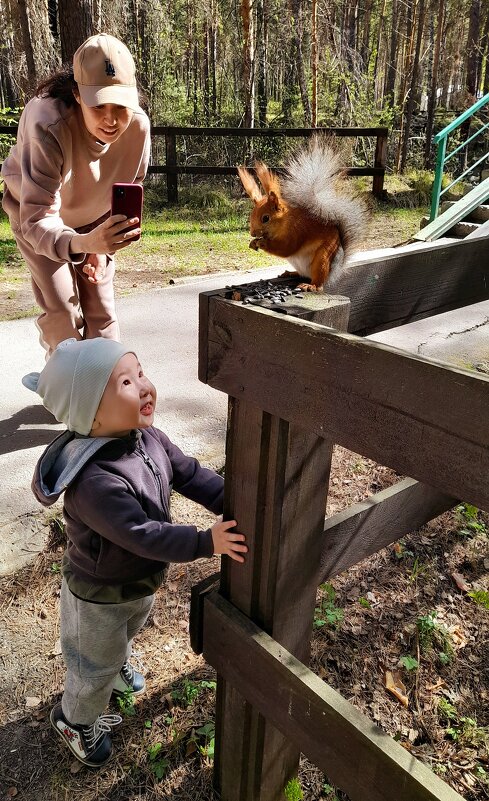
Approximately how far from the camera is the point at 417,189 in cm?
1312

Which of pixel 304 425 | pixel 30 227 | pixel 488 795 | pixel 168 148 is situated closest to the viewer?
pixel 304 425

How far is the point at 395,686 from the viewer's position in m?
2.40

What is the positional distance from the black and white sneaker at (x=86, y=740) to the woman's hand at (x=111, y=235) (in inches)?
61.2

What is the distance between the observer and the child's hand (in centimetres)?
147

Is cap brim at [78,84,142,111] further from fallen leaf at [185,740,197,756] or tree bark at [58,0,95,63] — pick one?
tree bark at [58,0,95,63]

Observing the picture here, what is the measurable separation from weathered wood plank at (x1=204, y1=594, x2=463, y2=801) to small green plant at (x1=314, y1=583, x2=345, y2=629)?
3.52 ft

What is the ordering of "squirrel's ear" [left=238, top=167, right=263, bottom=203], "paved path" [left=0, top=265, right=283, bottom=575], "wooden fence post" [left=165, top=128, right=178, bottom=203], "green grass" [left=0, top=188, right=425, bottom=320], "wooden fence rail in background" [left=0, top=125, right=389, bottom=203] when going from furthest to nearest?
"wooden fence post" [left=165, top=128, right=178, bottom=203], "wooden fence rail in background" [left=0, top=125, right=389, bottom=203], "green grass" [left=0, top=188, right=425, bottom=320], "paved path" [left=0, top=265, right=283, bottom=575], "squirrel's ear" [left=238, top=167, right=263, bottom=203]

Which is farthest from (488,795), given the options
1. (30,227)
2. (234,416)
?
(30,227)

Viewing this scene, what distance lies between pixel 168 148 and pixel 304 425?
1132cm

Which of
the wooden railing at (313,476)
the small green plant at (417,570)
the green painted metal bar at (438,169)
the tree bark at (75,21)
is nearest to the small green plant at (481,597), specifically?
the small green plant at (417,570)

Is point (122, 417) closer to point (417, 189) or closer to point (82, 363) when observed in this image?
point (82, 363)

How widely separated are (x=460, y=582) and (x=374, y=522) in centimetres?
133

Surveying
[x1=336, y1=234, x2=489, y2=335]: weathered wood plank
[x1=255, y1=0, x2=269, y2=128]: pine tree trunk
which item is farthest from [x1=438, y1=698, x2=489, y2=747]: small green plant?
[x1=255, y1=0, x2=269, y2=128]: pine tree trunk

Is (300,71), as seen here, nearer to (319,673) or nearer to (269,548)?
(319,673)
